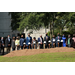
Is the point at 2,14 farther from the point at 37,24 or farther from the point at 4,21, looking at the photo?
the point at 37,24

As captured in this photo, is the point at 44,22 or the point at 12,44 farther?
the point at 44,22

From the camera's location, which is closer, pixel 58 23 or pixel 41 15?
pixel 41 15

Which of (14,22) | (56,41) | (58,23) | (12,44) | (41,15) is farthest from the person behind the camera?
(14,22)

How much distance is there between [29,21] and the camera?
19.5 m

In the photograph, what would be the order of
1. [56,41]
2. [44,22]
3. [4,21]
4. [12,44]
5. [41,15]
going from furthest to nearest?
[4,21], [44,22], [41,15], [56,41], [12,44]

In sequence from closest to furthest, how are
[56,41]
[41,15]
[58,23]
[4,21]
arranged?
[56,41] → [41,15] → [58,23] → [4,21]

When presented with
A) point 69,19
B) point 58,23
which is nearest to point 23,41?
point 69,19

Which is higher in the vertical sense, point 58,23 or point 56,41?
point 58,23

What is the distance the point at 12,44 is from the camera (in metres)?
13.6

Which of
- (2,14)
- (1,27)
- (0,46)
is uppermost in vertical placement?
(2,14)

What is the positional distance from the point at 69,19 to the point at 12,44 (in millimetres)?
9325

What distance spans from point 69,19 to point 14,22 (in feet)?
50.8

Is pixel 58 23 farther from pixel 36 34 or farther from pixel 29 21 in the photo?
pixel 36 34

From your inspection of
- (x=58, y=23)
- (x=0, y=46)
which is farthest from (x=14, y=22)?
(x=0, y=46)
